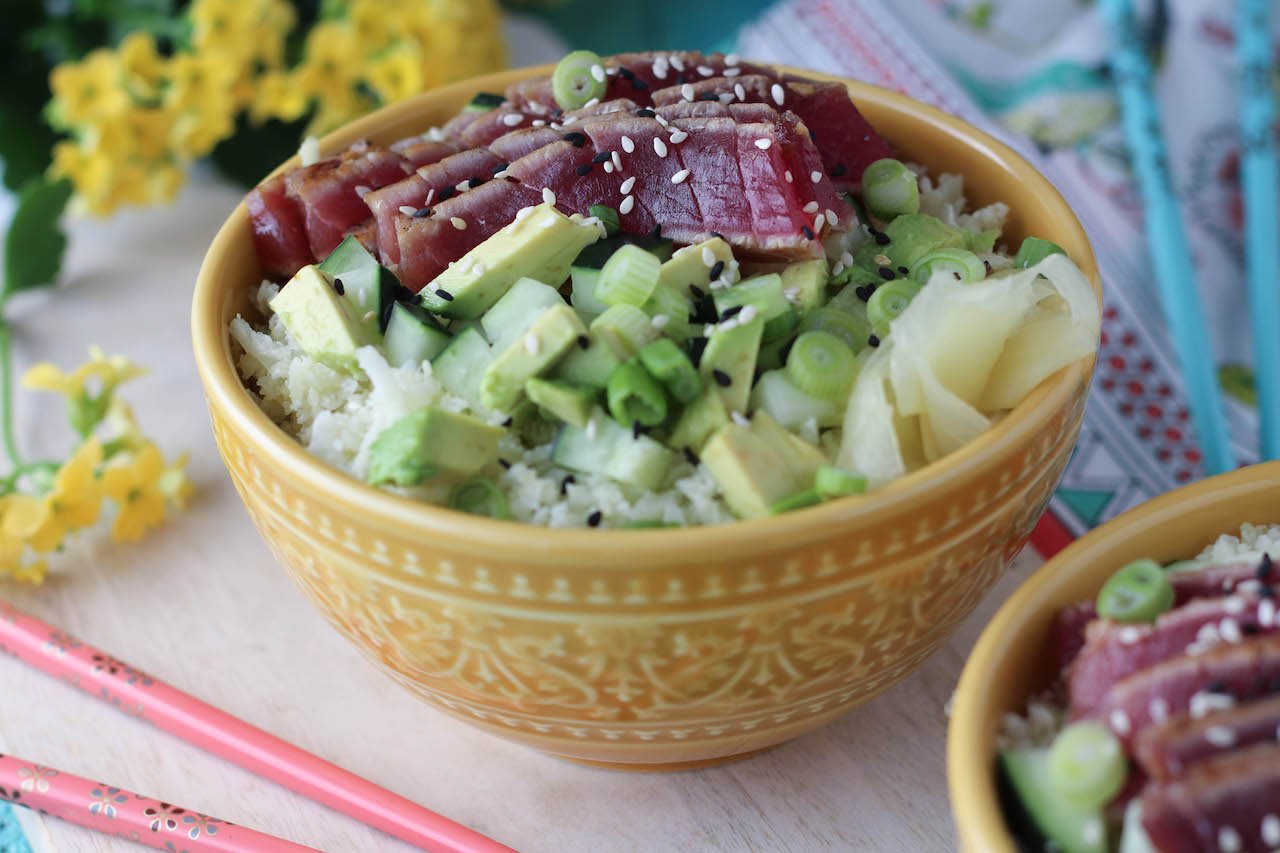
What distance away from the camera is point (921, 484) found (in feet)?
4.61

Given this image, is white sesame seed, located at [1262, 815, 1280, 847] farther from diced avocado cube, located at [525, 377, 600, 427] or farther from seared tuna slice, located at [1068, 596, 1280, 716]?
diced avocado cube, located at [525, 377, 600, 427]

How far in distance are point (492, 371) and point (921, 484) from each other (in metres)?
0.51

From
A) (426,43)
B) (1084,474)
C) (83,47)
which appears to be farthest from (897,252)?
(83,47)

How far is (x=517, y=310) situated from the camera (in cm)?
160

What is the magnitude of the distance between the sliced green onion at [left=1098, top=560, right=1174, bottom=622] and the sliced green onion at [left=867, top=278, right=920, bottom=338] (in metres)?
0.42

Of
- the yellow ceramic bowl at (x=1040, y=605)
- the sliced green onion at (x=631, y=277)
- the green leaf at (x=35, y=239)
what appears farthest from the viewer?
the green leaf at (x=35, y=239)

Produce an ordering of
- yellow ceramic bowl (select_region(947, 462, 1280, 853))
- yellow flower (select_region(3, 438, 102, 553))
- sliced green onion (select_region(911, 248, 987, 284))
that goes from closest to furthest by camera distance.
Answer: yellow ceramic bowl (select_region(947, 462, 1280, 853))
sliced green onion (select_region(911, 248, 987, 284))
yellow flower (select_region(3, 438, 102, 553))

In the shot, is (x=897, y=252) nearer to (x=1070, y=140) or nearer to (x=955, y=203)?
(x=955, y=203)

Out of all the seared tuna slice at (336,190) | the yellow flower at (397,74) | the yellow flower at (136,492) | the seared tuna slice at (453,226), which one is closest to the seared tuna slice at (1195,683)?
the seared tuna slice at (453,226)

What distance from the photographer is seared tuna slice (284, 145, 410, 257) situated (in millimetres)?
1862

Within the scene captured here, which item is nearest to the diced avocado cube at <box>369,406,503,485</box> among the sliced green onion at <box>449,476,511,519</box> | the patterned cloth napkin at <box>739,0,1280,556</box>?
the sliced green onion at <box>449,476,511,519</box>

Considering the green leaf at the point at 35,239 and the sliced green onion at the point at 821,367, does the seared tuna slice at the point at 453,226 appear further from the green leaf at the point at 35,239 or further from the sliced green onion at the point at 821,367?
the green leaf at the point at 35,239

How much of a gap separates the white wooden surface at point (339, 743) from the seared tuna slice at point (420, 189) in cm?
71

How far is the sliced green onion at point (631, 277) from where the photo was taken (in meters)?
1.57
